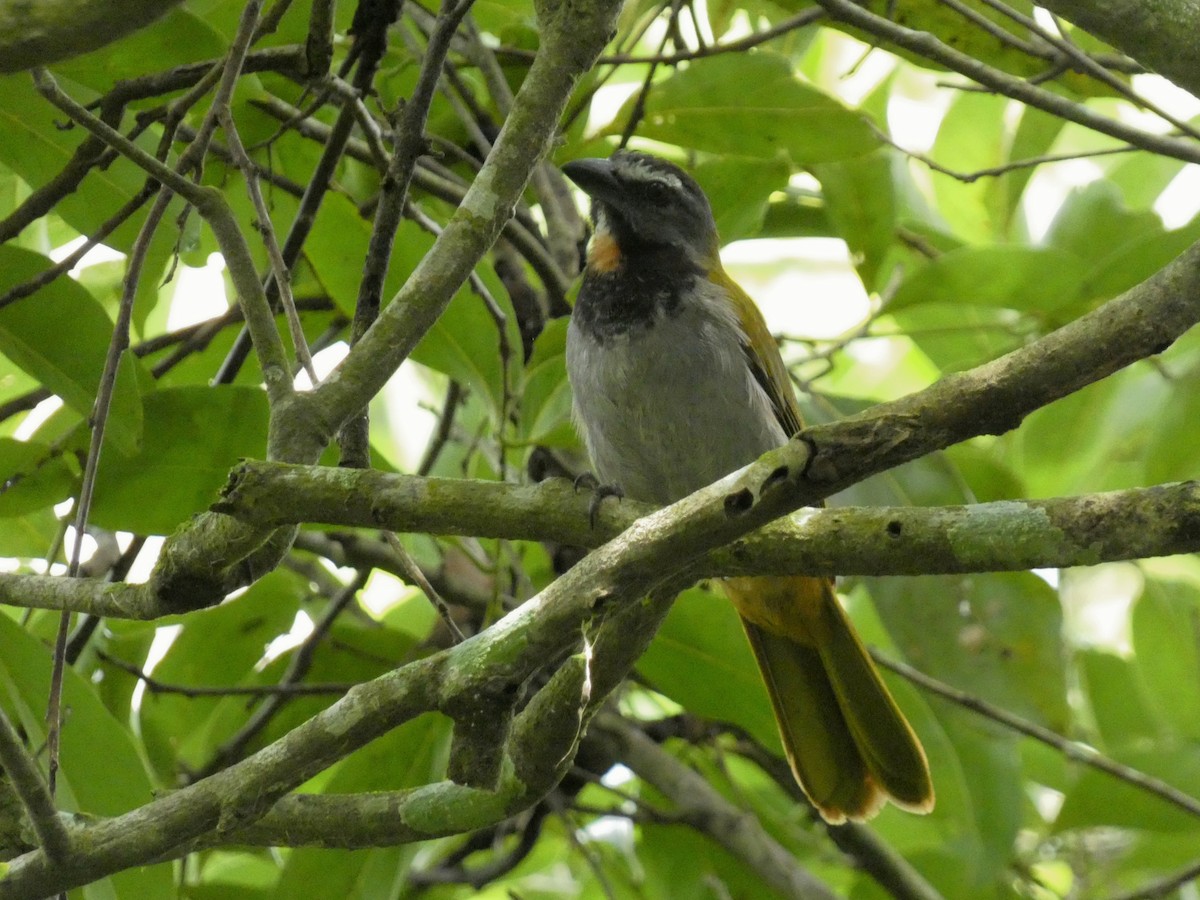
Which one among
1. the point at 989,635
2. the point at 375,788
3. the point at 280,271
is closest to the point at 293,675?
the point at 375,788

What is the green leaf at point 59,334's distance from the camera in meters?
2.90

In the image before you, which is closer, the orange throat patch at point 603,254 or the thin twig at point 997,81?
the thin twig at point 997,81

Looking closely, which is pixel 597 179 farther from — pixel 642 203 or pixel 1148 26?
pixel 1148 26

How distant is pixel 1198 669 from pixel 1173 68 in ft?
8.64

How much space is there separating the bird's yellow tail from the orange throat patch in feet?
3.30

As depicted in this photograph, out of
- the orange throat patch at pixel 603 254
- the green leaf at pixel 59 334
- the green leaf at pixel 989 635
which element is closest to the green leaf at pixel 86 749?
the green leaf at pixel 59 334

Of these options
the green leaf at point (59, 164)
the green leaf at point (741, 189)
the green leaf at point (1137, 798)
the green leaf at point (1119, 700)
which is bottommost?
the green leaf at point (1137, 798)

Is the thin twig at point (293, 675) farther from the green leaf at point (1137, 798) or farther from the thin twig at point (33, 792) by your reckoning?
the green leaf at point (1137, 798)

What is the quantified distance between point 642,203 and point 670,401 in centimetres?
74

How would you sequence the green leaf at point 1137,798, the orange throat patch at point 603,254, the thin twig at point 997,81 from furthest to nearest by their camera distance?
the orange throat patch at point 603,254, the green leaf at point 1137,798, the thin twig at point 997,81

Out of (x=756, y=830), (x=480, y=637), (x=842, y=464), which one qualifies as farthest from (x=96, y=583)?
(x=756, y=830)

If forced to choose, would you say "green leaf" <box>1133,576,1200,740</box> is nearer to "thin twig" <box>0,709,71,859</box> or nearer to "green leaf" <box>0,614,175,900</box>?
"green leaf" <box>0,614,175,900</box>

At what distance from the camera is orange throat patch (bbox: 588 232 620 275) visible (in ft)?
12.8

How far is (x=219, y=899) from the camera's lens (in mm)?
3578
